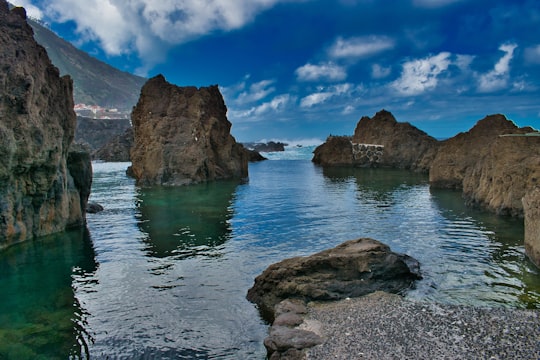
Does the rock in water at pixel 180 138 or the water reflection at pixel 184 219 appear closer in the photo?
the water reflection at pixel 184 219

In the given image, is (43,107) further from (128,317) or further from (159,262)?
(128,317)

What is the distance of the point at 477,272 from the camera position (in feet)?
58.5

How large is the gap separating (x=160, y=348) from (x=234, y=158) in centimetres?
5943

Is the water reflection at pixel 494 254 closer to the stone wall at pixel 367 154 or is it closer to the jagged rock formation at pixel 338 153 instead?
the stone wall at pixel 367 154

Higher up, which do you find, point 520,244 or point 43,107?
point 43,107

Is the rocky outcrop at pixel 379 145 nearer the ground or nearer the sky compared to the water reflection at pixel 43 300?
nearer the sky

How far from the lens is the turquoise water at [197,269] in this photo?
1247 centimetres

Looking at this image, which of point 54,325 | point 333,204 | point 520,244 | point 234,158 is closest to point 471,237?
point 520,244

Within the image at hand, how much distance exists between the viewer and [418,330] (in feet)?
36.8

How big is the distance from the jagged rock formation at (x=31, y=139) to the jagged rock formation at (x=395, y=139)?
68699mm

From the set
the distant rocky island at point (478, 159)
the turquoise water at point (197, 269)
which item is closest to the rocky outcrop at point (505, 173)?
the distant rocky island at point (478, 159)

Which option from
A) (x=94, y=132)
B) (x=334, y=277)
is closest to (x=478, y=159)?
(x=334, y=277)

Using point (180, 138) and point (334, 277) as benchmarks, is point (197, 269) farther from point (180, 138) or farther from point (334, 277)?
point (180, 138)

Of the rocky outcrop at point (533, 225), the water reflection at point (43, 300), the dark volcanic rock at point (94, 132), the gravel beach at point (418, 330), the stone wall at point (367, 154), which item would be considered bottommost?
the water reflection at point (43, 300)
